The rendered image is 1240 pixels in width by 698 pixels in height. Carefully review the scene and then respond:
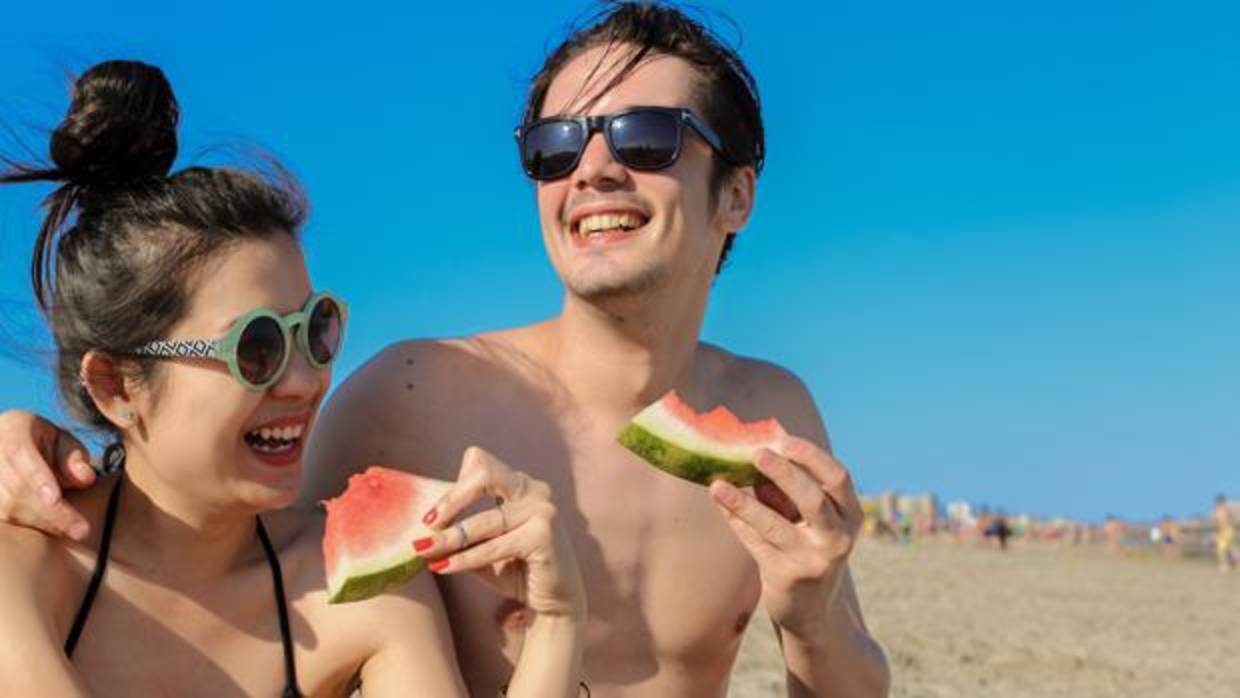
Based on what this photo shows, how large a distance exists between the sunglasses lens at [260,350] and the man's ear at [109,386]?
35 cm

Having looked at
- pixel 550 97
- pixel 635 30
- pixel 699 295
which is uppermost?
pixel 635 30

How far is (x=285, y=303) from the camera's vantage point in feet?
11.4

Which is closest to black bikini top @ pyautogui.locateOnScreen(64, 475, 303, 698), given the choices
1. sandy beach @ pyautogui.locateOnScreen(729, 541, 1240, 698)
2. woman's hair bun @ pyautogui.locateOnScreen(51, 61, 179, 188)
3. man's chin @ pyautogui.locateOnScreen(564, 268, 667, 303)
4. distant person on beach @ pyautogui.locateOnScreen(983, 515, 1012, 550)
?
woman's hair bun @ pyautogui.locateOnScreen(51, 61, 179, 188)

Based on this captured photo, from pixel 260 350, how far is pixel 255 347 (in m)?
0.01

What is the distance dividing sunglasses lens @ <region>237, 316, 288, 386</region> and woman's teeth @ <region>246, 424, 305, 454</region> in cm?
16

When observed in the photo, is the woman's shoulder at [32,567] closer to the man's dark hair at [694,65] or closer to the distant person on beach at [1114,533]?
the man's dark hair at [694,65]

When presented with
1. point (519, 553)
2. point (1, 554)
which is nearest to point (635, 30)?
point (519, 553)

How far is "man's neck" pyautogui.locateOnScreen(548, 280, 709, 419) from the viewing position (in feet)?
14.1

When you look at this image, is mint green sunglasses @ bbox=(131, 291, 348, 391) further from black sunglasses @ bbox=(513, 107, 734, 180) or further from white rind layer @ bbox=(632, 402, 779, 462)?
black sunglasses @ bbox=(513, 107, 734, 180)

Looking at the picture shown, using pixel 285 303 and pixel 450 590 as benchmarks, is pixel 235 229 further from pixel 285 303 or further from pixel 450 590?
pixel 450 590

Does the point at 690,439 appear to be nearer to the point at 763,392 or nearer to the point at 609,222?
the point at 609,222

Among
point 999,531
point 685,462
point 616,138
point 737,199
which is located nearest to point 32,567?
point 685,462

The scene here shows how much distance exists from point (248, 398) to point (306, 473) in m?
0.83

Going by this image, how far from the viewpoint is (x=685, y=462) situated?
3.55 m
